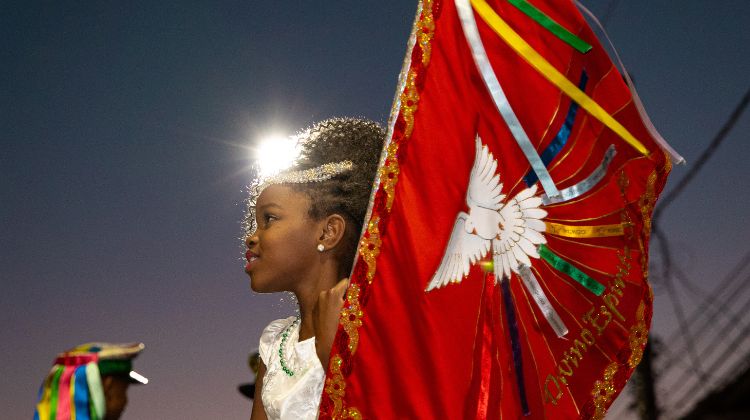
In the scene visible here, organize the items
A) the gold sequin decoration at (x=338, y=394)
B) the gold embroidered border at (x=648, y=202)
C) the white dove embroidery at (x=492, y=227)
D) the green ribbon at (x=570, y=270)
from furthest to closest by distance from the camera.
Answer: the gold embroidered border at (x=648, y=202), the green ribbon at (x=570, y=270), the white dove embroidery at (x=492, y=227), the gold sequin decoration at (x=338, y=394)

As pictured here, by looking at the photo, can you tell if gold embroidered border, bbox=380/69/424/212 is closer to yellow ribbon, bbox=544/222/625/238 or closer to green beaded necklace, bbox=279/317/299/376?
yellow ribbon, bbox=544/222/625/238

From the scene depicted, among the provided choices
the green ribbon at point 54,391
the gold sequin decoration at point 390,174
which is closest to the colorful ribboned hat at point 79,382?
the green ribbon at point 54,391

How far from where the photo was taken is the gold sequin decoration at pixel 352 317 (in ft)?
6.06

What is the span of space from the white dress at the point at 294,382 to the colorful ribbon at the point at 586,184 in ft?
3.13

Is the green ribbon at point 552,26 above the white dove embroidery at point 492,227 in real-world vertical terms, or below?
above

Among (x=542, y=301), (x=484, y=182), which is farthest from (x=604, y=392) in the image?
(x=484, y=182)

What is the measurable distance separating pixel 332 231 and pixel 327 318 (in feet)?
1.36

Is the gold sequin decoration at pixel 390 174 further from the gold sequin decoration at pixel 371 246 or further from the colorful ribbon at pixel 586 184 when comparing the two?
the colorful ribbon at pixel 586 184

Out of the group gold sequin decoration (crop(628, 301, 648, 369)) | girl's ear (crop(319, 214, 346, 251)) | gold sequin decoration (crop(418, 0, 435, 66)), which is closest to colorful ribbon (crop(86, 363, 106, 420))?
girl's ear (crop(319, 214, 346, 251))

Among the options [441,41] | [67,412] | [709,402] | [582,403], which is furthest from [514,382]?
[709,402]

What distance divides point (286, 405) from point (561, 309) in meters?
0.97

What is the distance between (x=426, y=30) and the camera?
2.11 metres

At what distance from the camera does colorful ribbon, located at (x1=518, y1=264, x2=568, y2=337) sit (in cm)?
212

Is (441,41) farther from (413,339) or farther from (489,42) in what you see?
(413,339)
